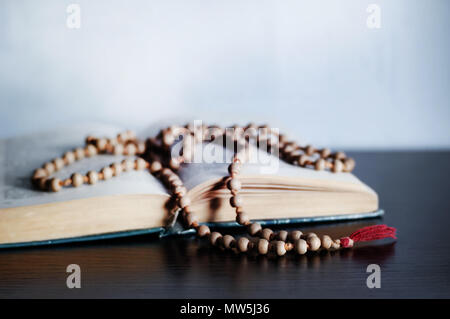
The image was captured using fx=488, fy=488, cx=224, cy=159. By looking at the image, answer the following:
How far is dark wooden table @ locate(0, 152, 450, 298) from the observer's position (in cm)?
52

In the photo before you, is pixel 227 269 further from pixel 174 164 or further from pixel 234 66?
pixel 234 66

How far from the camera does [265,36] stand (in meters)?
1.20

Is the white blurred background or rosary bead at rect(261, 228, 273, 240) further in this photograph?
the white blurred background

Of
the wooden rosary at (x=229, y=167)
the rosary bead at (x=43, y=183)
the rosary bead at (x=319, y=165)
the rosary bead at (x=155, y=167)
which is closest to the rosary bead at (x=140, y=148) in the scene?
the wooden rosary at (x=229, y=167)

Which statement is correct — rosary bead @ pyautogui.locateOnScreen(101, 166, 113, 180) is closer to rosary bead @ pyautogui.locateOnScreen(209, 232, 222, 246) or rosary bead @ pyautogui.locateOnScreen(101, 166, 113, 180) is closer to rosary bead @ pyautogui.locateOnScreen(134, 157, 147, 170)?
rosary bead @ pyautogui.locateOnScreen(134, 157, 147, 170)

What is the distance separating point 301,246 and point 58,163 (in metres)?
0.42

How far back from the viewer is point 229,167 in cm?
70

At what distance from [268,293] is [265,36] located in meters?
0.81

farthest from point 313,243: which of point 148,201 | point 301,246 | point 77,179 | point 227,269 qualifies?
point 77,179

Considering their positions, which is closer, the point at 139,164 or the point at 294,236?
the point at 294,236

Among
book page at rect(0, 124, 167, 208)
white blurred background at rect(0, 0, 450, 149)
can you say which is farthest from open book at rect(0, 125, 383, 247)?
white blurred background at rect(0, 0, 450, 149)

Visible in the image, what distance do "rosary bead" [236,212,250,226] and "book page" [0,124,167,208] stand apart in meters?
0.11

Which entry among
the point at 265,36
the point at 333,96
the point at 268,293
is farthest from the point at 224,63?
the point at 268,293
